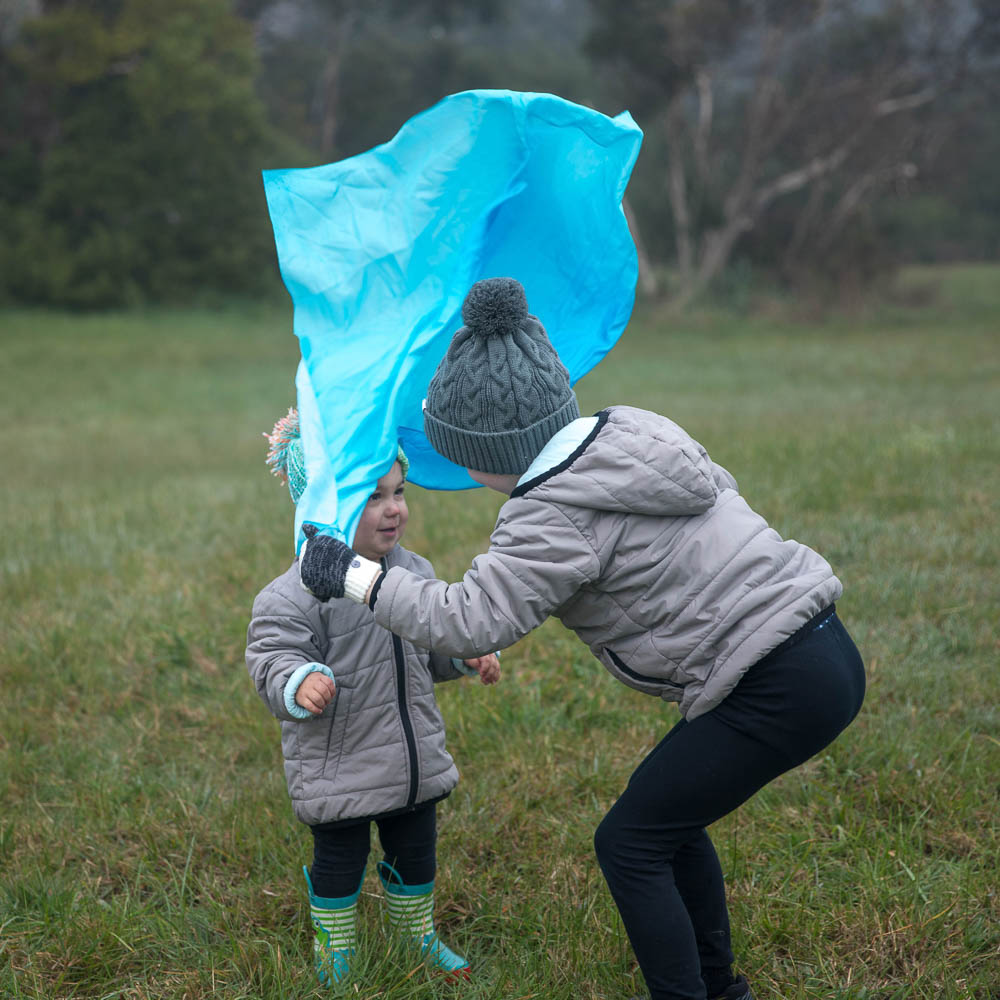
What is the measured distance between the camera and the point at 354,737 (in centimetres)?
267

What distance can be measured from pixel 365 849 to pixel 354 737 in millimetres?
306

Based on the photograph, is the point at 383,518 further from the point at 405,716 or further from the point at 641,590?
the point at 641,590

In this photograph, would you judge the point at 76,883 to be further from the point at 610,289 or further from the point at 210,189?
the point at 210,189

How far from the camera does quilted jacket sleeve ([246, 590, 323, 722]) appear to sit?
2.52m

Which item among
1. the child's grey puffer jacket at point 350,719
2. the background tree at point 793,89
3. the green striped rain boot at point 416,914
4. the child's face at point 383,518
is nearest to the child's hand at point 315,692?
the child's grey puffer jacket at point 350,719

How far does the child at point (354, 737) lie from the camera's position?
8.63ft

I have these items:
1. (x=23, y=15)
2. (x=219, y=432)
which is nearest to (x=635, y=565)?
(x=219, y=432)

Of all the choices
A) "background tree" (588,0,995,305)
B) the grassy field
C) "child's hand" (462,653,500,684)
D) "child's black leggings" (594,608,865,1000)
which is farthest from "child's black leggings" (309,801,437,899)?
"background tree" (588,0,995,305)

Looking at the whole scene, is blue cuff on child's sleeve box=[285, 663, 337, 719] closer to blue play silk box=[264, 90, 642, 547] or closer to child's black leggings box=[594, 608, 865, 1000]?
blue play silk box=[264, 90, 642, 547]

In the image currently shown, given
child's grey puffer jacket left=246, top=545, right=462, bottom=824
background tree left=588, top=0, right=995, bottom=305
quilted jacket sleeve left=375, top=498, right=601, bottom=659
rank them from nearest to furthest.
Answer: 1. quilted jacket sleeve left=375, top=498, right=601, bottom=659
2. child's grey puffer jacket left=246, top=545, right=462, bottom=824
3. background tree left=588, top=0, right=995, bottom=305

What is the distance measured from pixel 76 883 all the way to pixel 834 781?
221cm

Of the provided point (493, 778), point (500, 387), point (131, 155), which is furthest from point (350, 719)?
point (131, 155)

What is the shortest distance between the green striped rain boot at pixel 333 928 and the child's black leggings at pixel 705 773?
2.40ft

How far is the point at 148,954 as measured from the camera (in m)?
2.80
